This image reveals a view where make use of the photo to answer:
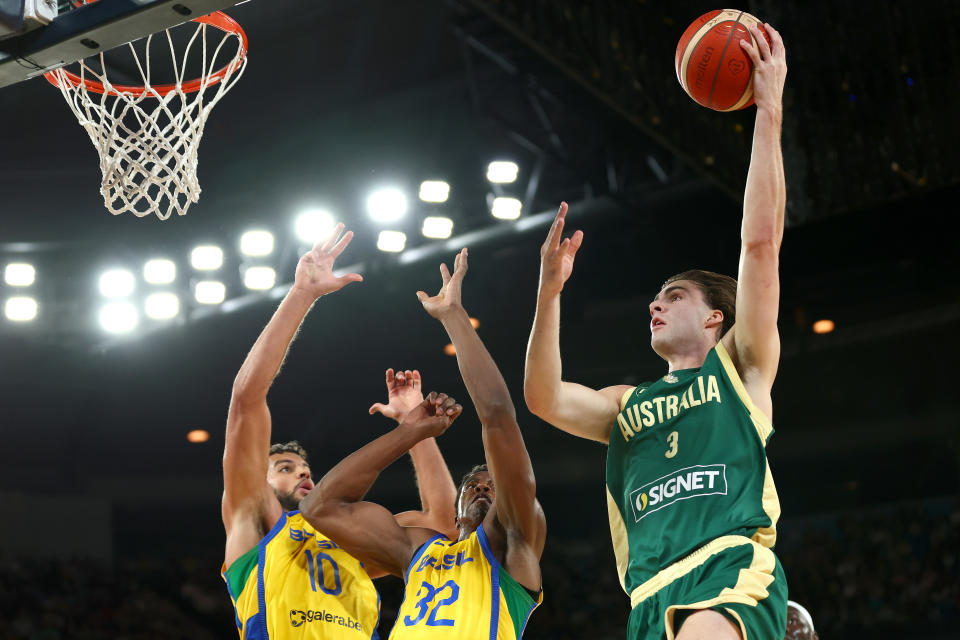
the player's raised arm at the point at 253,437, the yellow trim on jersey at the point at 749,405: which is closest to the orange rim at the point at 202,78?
the player's raised arm at the point at 253,437

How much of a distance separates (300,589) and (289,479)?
705 millimetres

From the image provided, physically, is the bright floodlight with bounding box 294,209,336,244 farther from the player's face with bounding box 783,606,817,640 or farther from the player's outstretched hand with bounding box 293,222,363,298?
the player's face with bounding box 783,606,817,640

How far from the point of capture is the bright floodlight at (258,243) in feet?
30.0

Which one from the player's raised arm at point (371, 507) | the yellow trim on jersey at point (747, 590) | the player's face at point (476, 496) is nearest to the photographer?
the yellow trim on jersey at point (747, 590)

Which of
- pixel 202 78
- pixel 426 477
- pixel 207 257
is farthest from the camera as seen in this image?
pixel 207 257

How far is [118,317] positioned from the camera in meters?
9.43

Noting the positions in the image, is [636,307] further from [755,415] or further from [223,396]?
[755,415]

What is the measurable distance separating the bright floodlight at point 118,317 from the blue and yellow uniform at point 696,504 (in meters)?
7.41

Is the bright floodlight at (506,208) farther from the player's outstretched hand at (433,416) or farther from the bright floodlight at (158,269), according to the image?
the player's outstretched hand at (433,416)

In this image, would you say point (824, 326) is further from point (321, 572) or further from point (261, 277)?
point (321, 572)

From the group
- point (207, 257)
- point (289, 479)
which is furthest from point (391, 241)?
point (289, 479)

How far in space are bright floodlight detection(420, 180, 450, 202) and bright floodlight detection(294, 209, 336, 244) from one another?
850 mm

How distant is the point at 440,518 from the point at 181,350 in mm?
6857

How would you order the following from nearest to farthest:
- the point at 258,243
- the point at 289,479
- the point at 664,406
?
1. the point at 664,406
2. the point at 289,479
3. the point at 258,243
